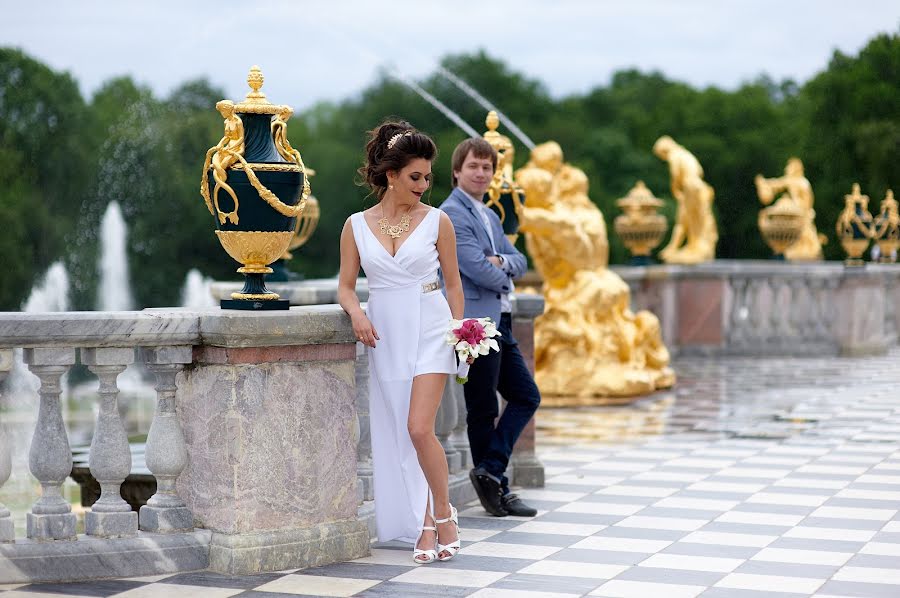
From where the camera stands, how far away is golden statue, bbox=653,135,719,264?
19406 mm

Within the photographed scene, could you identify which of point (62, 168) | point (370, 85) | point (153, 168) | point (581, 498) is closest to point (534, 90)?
point (370, 85)

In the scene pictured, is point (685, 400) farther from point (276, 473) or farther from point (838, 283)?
point (276, 473)

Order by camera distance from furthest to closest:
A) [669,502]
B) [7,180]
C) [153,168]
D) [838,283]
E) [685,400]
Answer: [153,168] → [7,180] → [838,283] → [685,400] → [669,502]

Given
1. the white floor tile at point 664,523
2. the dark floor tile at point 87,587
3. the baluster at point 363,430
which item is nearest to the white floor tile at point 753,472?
the white floor tile at point 664,523

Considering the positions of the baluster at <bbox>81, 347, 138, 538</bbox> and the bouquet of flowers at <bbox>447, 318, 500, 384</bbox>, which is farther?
the bouquet of flowers at <bbox>447, 318, 500, 384</bbox>

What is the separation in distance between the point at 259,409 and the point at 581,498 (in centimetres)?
259

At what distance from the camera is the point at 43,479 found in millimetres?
5762

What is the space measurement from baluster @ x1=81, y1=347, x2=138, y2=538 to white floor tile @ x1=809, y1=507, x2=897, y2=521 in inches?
136

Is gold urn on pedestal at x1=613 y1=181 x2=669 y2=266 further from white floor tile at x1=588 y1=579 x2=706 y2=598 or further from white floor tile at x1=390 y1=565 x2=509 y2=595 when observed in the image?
white floor tile at x1=588 y1=579 x2=706 y2=598

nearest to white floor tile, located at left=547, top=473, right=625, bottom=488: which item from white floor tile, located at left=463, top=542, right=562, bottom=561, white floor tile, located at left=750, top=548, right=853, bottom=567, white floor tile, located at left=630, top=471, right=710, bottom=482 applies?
white floor tile, located at left=630, top=471, right=710, bottom=482

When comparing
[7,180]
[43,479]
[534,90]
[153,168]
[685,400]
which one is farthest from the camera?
[534,90]

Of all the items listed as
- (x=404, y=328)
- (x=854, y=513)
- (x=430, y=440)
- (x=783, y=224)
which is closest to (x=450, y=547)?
(x=430, y=440)

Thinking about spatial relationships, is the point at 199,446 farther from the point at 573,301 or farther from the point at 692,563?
the point at 573,301

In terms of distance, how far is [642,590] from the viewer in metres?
5.71
